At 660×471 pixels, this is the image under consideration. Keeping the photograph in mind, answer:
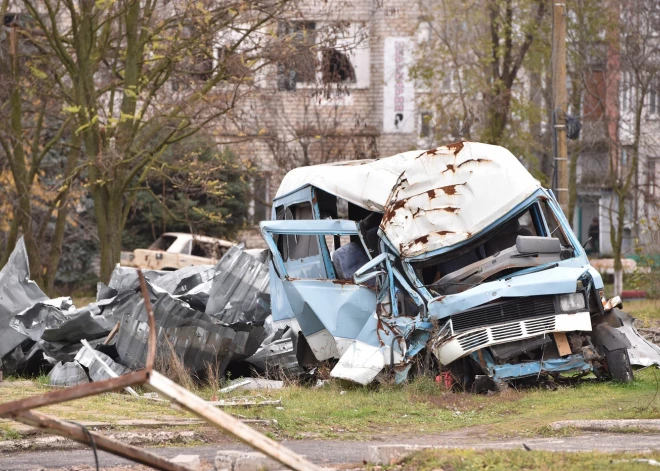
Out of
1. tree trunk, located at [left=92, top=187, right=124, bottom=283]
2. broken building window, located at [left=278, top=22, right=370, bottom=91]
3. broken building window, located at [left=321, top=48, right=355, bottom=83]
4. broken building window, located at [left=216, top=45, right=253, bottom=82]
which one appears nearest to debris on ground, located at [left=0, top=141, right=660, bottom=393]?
broken building window, located at [left=216, top=45, right=253, bottom=82]

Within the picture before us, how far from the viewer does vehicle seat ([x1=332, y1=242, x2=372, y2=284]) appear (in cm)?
1232

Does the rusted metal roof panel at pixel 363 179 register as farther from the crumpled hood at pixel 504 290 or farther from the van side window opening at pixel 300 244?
the crumpled hood at pixel 504 290

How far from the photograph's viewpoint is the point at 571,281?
418 inches

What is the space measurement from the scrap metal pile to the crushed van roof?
7.69 ft

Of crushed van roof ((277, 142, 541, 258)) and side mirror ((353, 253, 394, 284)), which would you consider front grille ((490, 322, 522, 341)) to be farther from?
side mirror ((353, 253, 394, 284))

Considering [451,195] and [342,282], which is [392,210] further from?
[342,282]

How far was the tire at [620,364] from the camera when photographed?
1085 centimetres

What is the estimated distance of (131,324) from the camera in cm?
1285

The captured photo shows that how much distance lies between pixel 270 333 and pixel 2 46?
11.4 m

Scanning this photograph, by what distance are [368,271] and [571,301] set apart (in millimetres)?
2108

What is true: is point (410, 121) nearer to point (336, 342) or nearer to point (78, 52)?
point (78, 52)

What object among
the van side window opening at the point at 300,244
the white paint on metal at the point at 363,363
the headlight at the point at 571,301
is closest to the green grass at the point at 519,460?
the headlight at the point at 571,301

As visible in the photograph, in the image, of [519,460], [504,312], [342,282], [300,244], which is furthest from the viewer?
[300,244]

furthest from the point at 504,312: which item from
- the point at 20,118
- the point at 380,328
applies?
the point at 20,118
